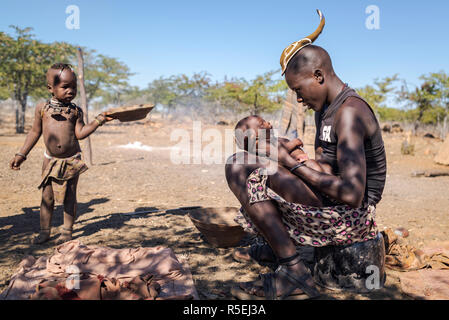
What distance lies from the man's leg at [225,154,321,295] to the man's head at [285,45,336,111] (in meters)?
0.59

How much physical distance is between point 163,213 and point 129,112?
1.73 meters

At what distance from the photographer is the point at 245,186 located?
245 centimetres

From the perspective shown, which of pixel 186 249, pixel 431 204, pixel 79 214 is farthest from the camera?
pixel 431 204

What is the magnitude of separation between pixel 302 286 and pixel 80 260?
69.7 inches

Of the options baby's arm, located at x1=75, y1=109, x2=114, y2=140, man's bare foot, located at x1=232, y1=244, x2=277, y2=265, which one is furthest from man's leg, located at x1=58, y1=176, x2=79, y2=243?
man's bare foot, located at x1=232, y1=244, x2=277, y2=265

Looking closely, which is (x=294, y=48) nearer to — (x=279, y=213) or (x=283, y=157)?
(x=283, y=157)

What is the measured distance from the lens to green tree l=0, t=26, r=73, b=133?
2006 centimetres

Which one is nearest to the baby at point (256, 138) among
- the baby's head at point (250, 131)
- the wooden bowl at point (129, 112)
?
the baby's head at point (250, 131)

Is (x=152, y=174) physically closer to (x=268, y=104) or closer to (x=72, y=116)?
(x=72, y=116)

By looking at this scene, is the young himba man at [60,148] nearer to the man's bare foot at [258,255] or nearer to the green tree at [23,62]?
the man's bare foot at [258,255]

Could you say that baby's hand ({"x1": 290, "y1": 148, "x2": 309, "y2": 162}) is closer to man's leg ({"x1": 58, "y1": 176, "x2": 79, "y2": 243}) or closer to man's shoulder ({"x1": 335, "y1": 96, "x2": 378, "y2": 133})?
man's shoulder ({"x1": 335, "y1": 96, "x2": 378, "y2": 133})

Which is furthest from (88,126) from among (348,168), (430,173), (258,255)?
(430,173)

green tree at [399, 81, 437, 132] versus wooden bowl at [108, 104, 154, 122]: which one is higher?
green tree at [399, 81, 437, 132]
